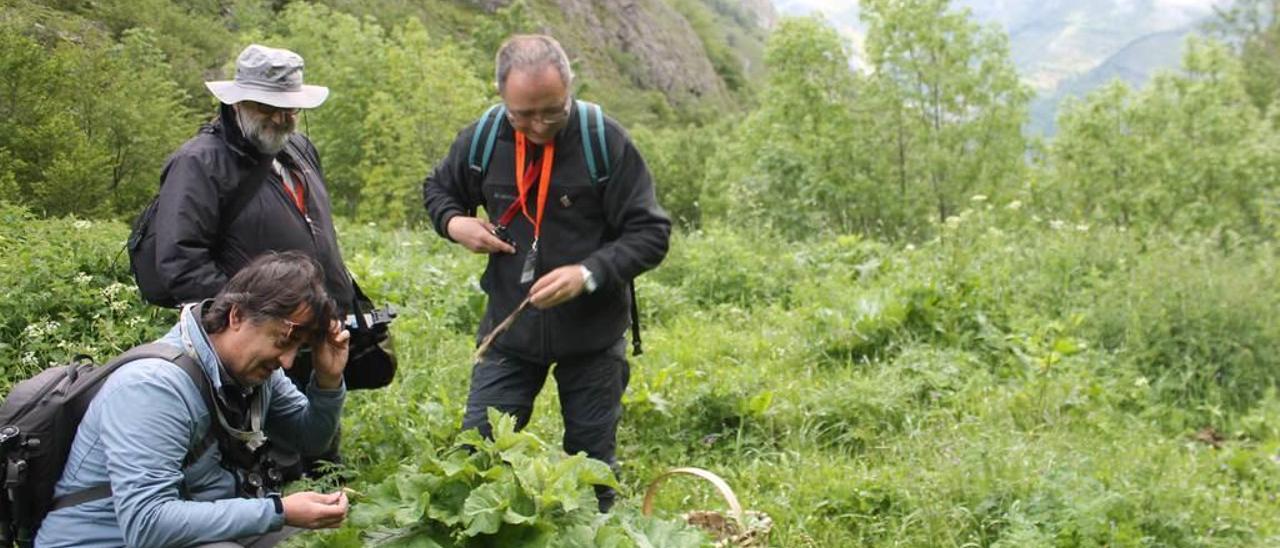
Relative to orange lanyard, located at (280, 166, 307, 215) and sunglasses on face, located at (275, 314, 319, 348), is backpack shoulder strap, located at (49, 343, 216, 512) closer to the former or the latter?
sunglasses on face, located at (275, 314, 319, 348)

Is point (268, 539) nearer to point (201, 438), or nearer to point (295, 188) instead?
point (201, 438)

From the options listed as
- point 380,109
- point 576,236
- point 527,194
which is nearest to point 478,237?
point 527,194

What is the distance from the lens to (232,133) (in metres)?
3.45

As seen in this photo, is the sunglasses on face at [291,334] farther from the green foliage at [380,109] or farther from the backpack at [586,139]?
the green foliage at [380,109]

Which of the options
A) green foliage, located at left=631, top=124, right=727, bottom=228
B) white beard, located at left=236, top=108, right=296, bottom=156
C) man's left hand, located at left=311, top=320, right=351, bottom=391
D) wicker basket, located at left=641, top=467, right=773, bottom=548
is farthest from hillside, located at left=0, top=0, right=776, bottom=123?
wicker basket, located at left=641, top=467, right=773, bottom=548

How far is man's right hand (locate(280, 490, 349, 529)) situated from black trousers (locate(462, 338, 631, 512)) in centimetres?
113

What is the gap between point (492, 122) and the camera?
3.65 metres

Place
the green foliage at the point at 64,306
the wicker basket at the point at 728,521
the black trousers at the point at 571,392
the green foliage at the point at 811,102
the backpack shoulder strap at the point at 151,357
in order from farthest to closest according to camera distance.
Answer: the green foliage at the point at 811,102, the green foliage at the point at 64,306, the black trousers at the point at 571,392, the wicker basket at the point at 728,521, the backpack shoulder strap at the point at 151,357

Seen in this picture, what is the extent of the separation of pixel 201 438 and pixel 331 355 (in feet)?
1.45

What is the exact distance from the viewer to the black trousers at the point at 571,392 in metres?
3.78

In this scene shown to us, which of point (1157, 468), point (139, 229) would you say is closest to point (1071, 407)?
point (1157, 468)

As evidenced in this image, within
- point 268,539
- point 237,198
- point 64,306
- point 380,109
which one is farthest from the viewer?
point 380,109

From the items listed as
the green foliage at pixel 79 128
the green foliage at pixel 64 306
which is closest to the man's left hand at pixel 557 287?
the green foliage at pixel 64 306

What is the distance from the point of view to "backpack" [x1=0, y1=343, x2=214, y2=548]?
2.38m
